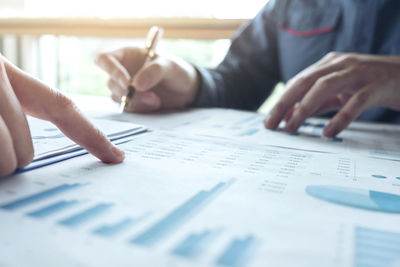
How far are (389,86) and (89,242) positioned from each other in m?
0.58

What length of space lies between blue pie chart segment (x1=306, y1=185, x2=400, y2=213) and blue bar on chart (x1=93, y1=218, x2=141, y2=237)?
0.49 feet

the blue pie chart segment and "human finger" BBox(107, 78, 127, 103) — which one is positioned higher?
the blue pie chart segment

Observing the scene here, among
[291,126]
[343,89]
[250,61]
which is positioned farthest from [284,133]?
[250,61]

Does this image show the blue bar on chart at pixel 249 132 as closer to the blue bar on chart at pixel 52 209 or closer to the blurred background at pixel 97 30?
the blue bar on chart at pixel 52 209

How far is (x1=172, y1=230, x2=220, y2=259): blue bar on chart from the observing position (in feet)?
0.60

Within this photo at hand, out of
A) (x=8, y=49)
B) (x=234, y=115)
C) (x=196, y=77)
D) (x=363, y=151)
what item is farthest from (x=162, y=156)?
(x=8, y=49)

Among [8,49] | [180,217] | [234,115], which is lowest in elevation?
[8,49]

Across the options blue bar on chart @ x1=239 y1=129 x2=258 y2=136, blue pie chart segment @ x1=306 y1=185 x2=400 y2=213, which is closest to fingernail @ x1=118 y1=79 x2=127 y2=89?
Answer: blue bar on chart @ x1=239 y1=129 x2=258 y2=136

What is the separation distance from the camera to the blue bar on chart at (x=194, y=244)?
184mm

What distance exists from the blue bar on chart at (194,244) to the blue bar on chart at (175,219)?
0.01 metres

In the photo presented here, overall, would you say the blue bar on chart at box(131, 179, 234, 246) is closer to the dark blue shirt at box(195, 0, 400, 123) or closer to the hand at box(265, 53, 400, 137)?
the hand at box(265, 53, 400, 137)

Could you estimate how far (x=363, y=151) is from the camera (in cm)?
49

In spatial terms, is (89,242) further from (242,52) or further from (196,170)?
(242,52)

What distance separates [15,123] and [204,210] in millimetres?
171
